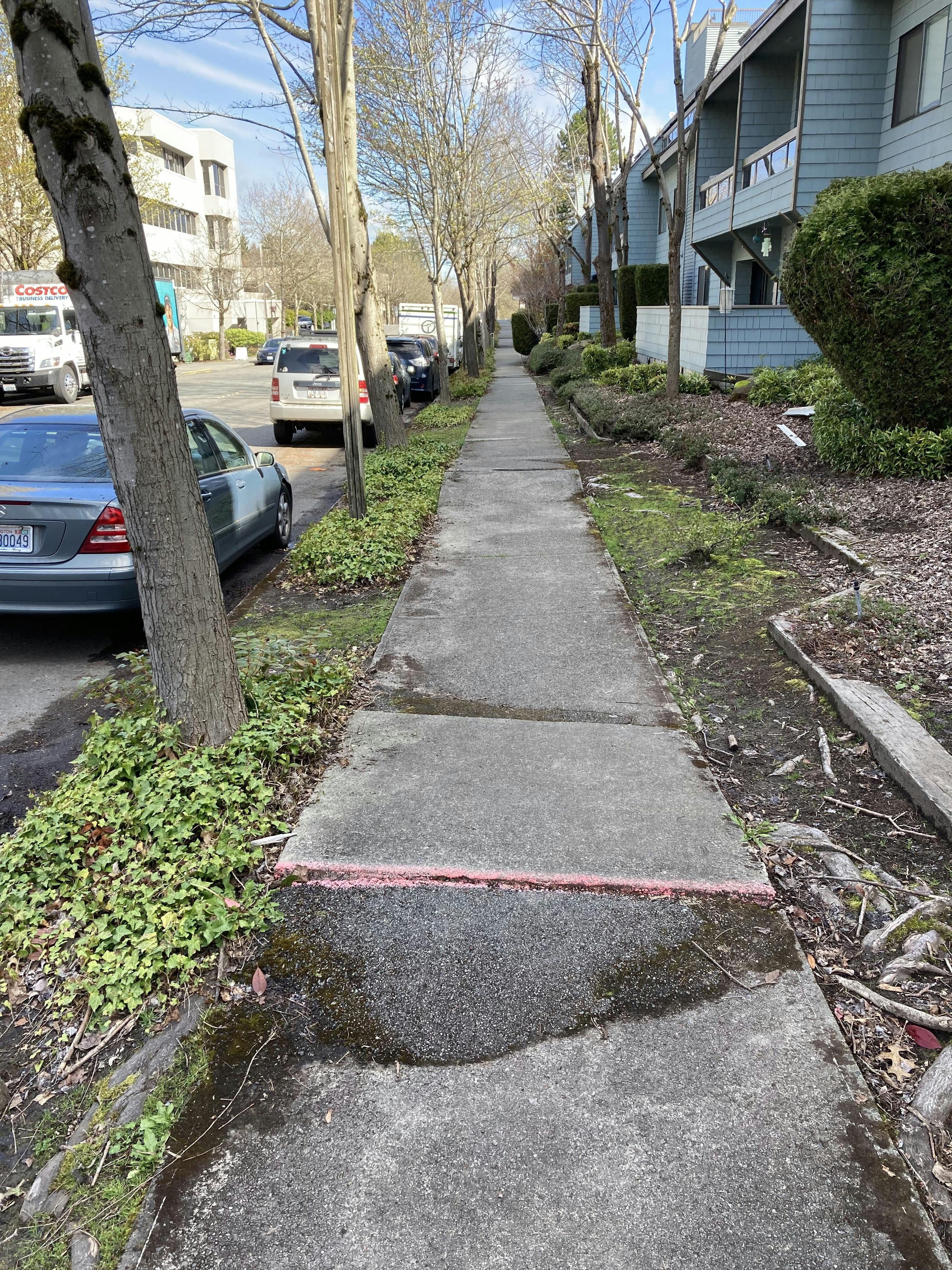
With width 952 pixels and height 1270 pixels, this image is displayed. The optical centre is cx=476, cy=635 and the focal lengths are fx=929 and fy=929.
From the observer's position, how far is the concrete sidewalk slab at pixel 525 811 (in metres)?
3.32

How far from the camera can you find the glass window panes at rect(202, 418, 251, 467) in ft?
24.9

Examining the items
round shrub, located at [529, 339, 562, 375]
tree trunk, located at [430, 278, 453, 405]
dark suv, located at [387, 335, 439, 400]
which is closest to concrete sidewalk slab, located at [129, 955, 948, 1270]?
tree trunk, located at [430, 278, 453, 405]

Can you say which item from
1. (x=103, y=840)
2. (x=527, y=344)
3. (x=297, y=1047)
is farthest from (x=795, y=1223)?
(x=527, y=344)

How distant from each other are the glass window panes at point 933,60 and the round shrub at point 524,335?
39313 millimetres

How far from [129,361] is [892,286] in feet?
22.4

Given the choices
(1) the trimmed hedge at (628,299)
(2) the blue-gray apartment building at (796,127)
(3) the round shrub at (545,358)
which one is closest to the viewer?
(2) the blue-gray apartment building at (796,127)

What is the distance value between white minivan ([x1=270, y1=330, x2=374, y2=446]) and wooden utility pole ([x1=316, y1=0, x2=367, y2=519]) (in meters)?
7.19

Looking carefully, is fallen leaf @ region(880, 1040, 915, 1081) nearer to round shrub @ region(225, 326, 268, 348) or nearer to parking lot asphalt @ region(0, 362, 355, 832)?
parking lot asphalt @ region(0, 362, 355, 832)

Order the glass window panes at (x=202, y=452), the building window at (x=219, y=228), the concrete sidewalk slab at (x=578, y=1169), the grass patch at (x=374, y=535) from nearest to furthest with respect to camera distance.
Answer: the concrete sidewalk slab at (x=578, y=1169) < the glass window panes at (x=202, y=452) < the grass patch at (x=374, y=535) < the building window at (x=219, y=228)

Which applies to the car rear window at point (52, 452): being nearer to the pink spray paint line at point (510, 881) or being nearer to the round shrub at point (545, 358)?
the pink spray paint line at point (510, 881)

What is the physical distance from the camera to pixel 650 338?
22188mm

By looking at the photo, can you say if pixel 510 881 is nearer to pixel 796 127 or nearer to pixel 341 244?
pixel 341 244

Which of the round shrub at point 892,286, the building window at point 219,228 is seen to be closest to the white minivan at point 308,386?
the round shrub at point 892,286

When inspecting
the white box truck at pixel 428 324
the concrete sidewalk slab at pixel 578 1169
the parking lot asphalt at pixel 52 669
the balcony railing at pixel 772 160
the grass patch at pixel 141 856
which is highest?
the balcony railing at pixel 772 160
